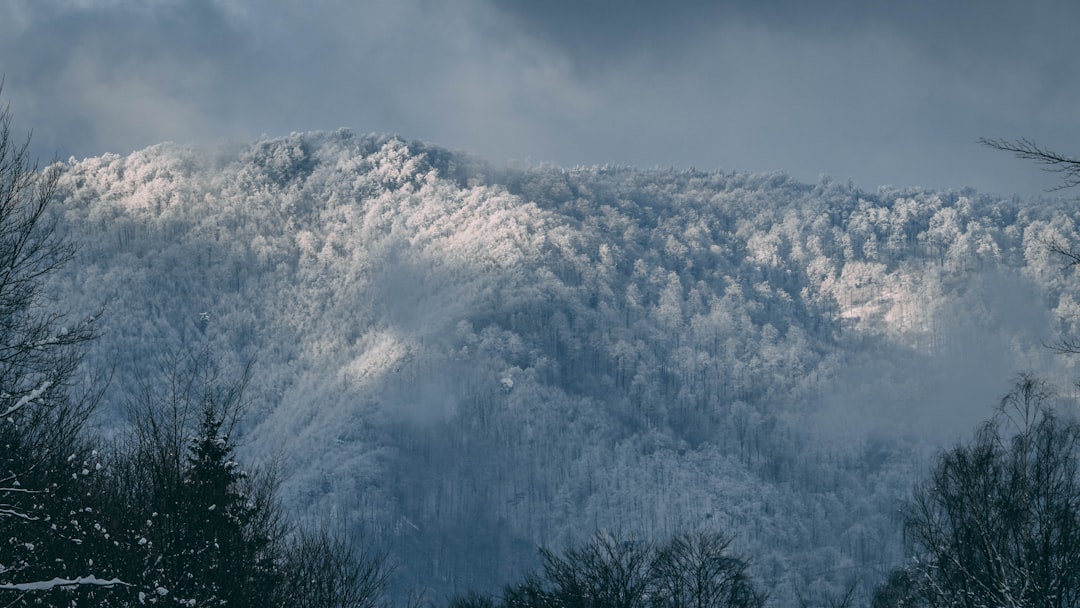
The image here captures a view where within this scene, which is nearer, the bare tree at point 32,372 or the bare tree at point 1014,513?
the bare tree at point 32,372

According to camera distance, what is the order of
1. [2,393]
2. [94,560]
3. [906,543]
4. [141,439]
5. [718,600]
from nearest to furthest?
[2,393], [94,560], [141,439], [906,543], [718,600]

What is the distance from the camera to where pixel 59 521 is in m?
19.9

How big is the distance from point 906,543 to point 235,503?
850 inches

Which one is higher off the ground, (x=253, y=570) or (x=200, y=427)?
(x=200, y=427)

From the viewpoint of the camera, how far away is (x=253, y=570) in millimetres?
27469

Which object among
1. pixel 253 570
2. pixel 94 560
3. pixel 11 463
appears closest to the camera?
pixel 11 463

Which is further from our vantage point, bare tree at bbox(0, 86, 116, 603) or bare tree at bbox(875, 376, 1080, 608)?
bare tree at bbox(875, 376, 1080, 608)

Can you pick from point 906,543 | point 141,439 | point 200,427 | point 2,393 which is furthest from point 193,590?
point 906,543

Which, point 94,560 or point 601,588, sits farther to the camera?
point 601,588

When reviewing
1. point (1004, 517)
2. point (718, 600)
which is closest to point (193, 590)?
point (1004, 517)

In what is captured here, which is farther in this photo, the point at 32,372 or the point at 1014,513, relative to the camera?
the point at 1014,513

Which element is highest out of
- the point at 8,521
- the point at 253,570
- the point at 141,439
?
A: the point at 141,439

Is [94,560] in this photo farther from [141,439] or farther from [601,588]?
[601,588]

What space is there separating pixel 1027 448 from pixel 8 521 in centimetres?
2021
